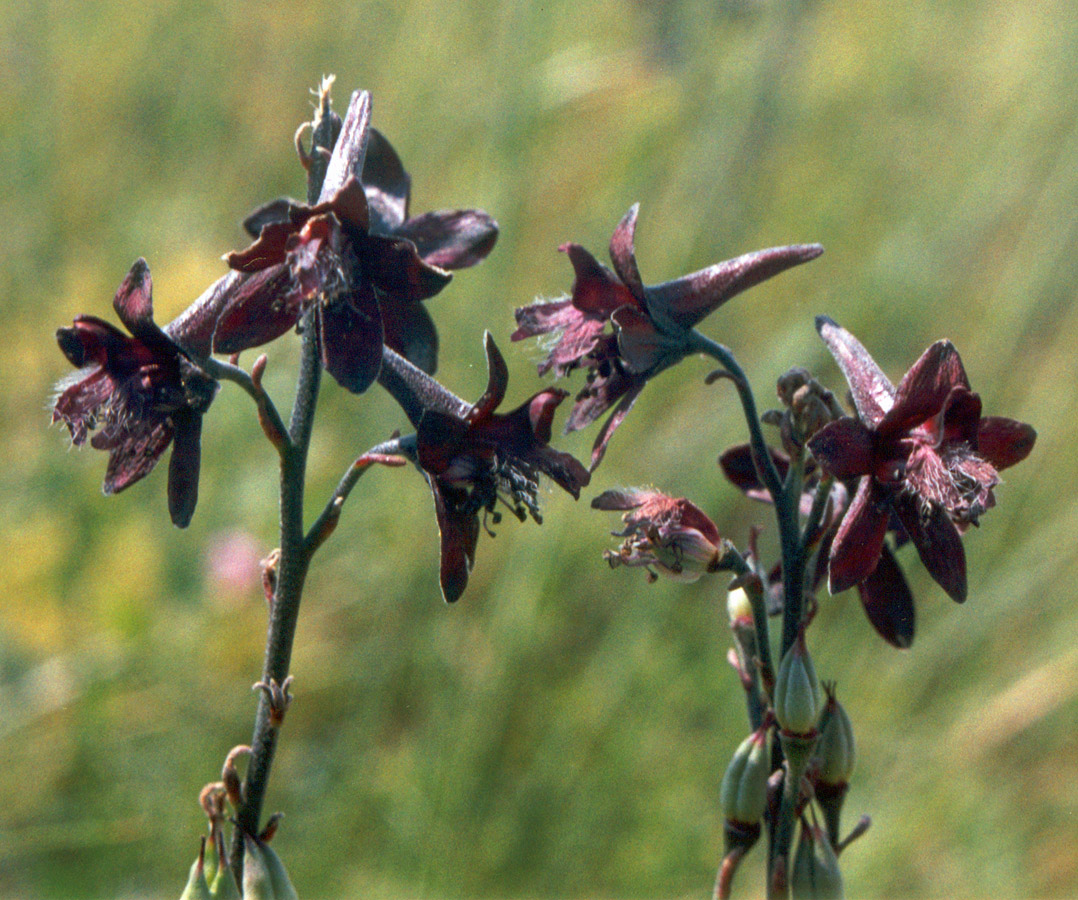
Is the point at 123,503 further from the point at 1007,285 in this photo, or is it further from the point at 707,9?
the point at 1007,285

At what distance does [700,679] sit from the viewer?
4.25m

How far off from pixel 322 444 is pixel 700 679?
170cm

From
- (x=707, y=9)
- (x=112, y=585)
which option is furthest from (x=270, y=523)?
(x=707, y=9)

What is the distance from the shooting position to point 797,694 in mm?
1504

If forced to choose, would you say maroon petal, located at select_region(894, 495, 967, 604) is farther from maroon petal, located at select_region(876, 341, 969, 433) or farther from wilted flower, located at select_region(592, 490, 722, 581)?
wilted flower, located at select_region(592, 490, 722, 581)

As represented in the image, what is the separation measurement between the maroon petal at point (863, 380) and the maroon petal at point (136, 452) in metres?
0.98

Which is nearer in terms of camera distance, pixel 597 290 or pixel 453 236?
pixel 597 290

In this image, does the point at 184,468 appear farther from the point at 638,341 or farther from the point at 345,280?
the point at 638,341

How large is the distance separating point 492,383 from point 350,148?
39 centimetres

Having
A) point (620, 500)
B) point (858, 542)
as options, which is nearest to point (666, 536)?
point (620, 500)

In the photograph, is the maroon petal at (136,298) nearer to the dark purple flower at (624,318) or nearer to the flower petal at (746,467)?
the dark purple flower at (624,318)

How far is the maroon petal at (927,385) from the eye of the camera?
4.88 ft

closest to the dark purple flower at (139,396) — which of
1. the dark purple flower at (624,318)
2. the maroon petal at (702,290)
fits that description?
the dark purple flower at (624,318)

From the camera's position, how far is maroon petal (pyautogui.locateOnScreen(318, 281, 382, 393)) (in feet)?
4.75
